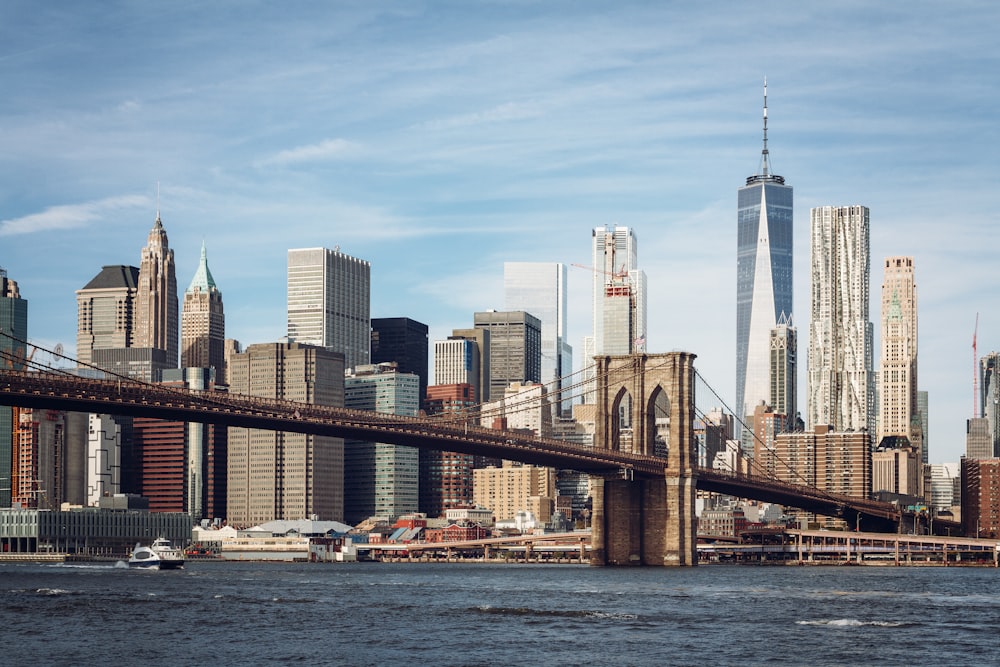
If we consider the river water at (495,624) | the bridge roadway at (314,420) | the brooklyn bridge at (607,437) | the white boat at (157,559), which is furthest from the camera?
the white boat at (157,559)

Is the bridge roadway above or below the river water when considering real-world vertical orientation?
above

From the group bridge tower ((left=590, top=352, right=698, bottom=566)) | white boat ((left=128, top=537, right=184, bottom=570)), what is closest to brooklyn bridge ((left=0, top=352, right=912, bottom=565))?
bridge tower ((left=590, top=352, right=698, bottom=566))

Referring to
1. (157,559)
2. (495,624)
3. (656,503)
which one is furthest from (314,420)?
(495,624)

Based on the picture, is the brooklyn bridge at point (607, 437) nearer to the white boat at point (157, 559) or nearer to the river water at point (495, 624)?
the river water at point (495, 624)

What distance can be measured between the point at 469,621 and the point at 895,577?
6167 centimetres

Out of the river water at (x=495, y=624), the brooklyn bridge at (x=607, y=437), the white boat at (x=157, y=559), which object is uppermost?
the brooklyn bridge at (x=607, y=437)

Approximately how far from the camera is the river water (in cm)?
5059

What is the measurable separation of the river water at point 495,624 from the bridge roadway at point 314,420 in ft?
33.5

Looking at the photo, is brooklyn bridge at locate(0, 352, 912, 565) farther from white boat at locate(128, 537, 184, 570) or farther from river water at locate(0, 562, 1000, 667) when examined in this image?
white boat at locate(128, 537, 184, 570)

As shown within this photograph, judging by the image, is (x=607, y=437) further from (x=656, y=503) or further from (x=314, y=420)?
(x=314, y=420)

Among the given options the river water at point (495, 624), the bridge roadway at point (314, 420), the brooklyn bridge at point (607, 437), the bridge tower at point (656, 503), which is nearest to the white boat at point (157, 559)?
the brooklyn bridge at point (607, 437)

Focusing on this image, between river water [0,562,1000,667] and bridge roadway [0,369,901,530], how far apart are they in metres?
10.2

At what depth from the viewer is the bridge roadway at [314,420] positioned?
89438mm

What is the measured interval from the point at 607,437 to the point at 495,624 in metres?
62.3
